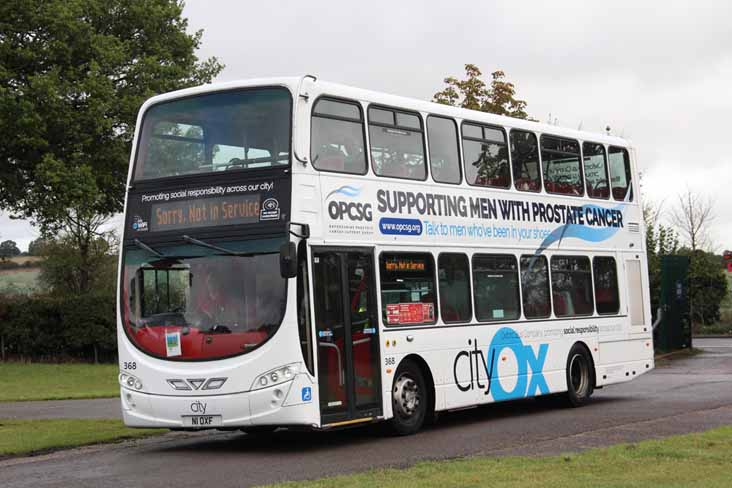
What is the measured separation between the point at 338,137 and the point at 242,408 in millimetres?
3797

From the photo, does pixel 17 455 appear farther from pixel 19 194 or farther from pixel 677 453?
pixel 19 194

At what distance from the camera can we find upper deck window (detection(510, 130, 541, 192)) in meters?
19.9

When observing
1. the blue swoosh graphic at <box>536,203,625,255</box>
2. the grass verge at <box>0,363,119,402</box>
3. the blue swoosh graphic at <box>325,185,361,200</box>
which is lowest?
the grass verge at <box>0,363,119,402</box>

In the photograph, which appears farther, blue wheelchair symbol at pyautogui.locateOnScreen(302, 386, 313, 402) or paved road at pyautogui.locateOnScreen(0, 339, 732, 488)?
blue wheelchair symbol at pyautogui.locateOnScreen(302, 386, 313, 402)

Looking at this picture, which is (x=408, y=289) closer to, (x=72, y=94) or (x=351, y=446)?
(x=351, y=446)

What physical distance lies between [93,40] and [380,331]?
24099 millimetres

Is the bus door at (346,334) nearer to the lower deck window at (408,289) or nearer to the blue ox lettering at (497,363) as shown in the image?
the lower deck window at (408,289)

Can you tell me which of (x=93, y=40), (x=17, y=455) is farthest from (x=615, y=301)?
(x=93, y=40)

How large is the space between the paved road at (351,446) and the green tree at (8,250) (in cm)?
3209

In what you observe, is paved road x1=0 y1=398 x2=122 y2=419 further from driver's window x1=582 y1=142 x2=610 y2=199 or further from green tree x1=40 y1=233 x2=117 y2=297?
green tree x1=40 y1=233 x2=117 y2=297

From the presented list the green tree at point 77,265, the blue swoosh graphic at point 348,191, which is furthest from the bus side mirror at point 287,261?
the green tree at point 77,265

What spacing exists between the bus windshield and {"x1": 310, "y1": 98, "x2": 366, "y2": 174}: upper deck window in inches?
56.7

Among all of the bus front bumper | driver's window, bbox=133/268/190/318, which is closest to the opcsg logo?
driver's window, bbox=133/268/190/318

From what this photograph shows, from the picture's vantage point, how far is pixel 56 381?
35.1 m
